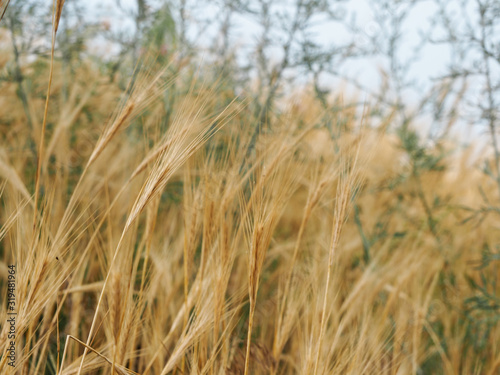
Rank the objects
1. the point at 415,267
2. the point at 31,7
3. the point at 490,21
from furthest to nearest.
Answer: the point at 31,7 → the point at 415,267 → the point at 490,21

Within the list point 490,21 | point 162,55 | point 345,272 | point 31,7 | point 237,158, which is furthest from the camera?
point 345,272

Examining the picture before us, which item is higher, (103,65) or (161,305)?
(103,65)

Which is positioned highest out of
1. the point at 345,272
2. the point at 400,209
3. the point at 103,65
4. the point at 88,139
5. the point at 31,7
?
the point at 31,7

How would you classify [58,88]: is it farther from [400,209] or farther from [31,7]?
[400,209]

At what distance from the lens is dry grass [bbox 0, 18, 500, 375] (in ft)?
2.66

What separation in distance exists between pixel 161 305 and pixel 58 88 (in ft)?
4.22

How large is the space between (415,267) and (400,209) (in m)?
0.53

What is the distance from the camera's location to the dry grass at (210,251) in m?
0.81

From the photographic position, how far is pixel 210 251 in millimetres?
865

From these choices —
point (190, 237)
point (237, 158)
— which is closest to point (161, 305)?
point (190, 237)

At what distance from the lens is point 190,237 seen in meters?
0.98

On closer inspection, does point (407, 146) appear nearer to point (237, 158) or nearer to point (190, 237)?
point (237, 158)

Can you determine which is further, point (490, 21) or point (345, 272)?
point (345, 272)

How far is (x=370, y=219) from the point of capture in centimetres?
201
